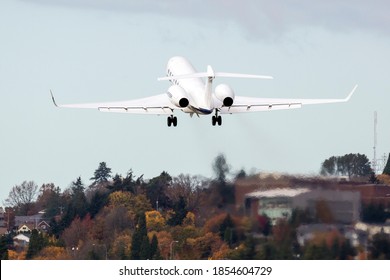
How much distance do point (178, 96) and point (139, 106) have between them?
5941 mm

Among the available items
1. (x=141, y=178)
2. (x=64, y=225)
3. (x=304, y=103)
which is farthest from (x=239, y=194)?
(x=141, y=178)

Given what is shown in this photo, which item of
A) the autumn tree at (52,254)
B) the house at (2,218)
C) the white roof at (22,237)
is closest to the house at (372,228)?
the autumn tree at (52,254)

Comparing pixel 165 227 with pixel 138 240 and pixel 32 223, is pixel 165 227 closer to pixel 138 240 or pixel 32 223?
pixel 138 240

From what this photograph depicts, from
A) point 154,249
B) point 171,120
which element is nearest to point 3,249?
point 171,120

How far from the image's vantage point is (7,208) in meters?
179

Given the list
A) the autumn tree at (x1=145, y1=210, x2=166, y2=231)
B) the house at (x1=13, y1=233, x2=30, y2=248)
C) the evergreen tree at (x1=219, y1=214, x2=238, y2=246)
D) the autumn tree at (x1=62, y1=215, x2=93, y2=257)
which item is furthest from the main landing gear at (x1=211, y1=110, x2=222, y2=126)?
the evergreen tree at (x1=219, y1=214, x2=238, y2=246)

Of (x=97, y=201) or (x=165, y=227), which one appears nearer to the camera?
(x=165, y=227)

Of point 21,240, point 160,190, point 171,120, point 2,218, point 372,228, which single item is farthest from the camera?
point 2,218

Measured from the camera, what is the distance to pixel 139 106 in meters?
113

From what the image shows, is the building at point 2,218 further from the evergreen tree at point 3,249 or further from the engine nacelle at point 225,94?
the engine nacelle at point 225,94

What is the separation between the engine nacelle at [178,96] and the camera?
352ft

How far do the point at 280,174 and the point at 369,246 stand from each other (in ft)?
29.0

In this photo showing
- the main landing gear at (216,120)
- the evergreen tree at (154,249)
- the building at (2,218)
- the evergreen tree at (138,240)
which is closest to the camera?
the evergreen tree at (154,249)

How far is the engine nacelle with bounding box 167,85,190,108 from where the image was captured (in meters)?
107
